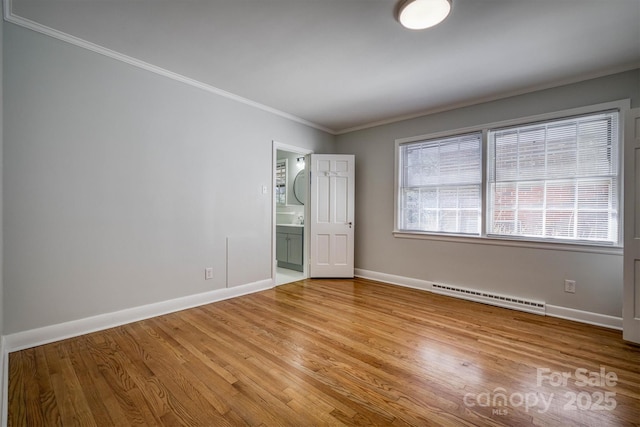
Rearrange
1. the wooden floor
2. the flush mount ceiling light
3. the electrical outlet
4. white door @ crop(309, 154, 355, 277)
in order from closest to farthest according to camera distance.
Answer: the wooden floor → the flush mount ceiling light → the electrical outlet → white door @ crop(309, 154, 355, 277)

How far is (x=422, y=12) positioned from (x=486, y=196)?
2.43 metres

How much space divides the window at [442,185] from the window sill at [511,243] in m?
0.11

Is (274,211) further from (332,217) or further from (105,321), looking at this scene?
(105,321)

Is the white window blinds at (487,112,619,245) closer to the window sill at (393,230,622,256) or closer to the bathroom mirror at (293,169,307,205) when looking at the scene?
the window sill at (393,230,622,256)

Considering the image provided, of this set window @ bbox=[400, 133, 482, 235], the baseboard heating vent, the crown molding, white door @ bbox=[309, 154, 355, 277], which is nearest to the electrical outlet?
the baseboard heating vent

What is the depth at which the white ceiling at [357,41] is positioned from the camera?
6.56 ft

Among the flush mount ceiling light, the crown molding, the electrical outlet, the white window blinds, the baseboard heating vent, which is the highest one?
the crown molding

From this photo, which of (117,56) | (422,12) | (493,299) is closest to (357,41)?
(422,12)

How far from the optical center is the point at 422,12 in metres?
1.96

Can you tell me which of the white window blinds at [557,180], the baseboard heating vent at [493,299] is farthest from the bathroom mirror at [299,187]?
the white window blinds at [557,180]

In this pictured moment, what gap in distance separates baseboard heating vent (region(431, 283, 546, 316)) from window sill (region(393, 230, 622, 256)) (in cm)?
63

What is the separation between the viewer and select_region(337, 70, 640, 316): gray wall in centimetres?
282

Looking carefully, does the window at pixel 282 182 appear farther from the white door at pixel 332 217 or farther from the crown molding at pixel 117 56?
the crown molding at pixel 117 56

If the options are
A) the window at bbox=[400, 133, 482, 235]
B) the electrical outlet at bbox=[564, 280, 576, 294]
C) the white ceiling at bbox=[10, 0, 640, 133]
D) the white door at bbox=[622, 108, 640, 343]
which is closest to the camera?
the white ceiling at bbox=[10, 0, 640, 133]
